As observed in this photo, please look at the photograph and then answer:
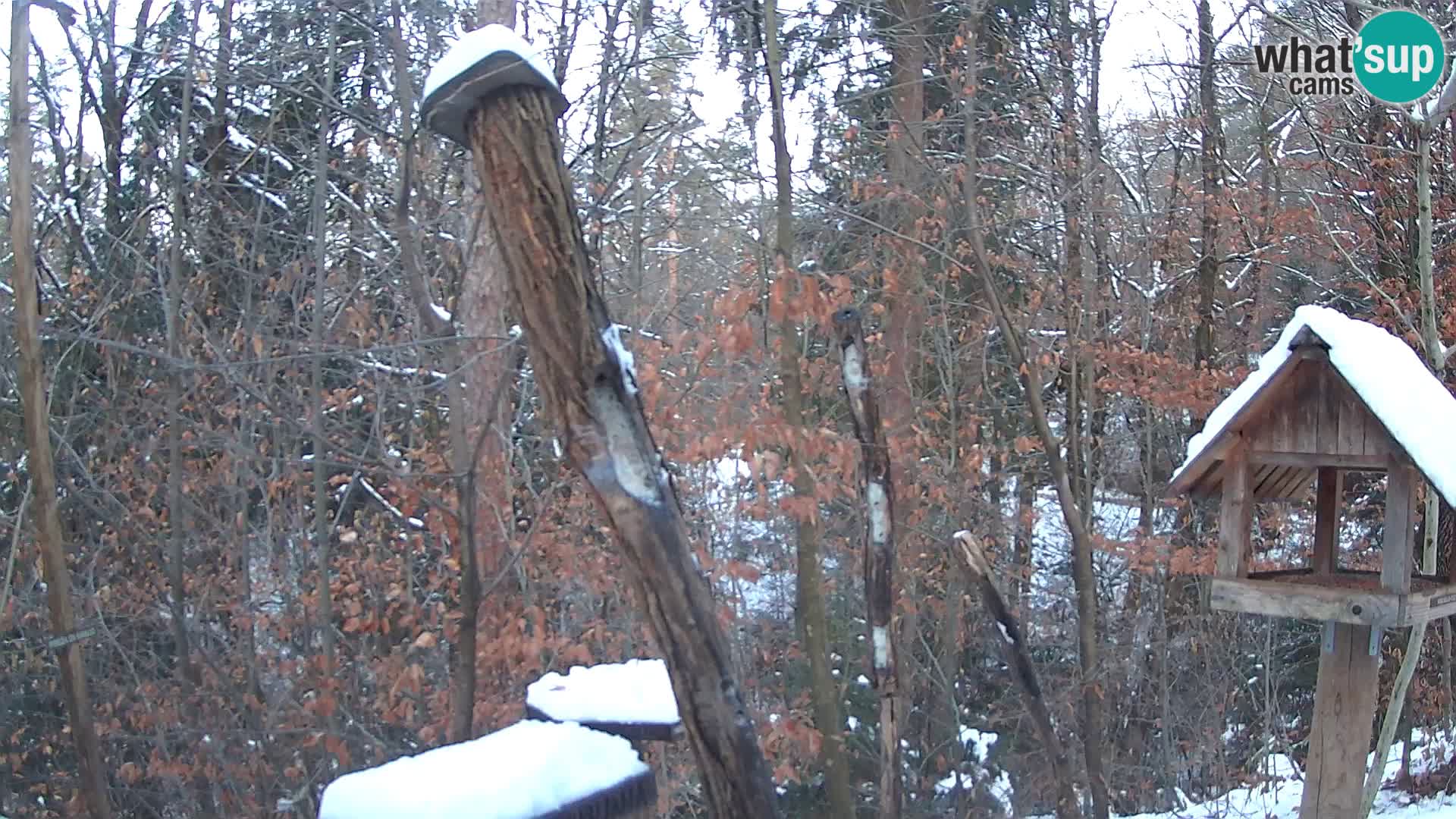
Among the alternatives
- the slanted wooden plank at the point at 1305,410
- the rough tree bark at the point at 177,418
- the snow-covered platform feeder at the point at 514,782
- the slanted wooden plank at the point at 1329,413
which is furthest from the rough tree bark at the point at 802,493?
the snow-covered platform feeder at the point at 514,782

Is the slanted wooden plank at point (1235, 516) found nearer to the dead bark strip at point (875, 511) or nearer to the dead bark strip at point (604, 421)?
the dead bark strip at point (875, 511)

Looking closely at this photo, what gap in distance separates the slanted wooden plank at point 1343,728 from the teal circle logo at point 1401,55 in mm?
3928

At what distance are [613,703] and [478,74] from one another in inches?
58.8

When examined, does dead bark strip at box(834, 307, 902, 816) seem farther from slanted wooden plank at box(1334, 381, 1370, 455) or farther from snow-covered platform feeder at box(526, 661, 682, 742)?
snow-covered platform feeder at box(526, 661, 682, 742)

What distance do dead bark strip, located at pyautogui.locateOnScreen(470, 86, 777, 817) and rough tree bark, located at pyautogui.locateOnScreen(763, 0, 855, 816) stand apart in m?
4.22

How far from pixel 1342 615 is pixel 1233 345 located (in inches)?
329

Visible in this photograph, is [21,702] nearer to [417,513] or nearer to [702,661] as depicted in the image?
[417,513]

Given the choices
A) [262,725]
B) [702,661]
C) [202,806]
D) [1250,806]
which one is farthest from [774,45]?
[202,806]

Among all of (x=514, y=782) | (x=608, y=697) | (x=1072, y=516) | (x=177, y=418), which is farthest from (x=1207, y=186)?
(x=514, y=782)

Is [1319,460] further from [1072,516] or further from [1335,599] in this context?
[1072,516]

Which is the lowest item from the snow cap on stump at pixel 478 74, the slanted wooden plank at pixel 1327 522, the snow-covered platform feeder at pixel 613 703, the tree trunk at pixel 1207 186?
the snow-covered platform feeder at pixel 613 703

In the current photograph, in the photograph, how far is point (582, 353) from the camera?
2.59m

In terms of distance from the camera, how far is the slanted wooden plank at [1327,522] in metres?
3.93

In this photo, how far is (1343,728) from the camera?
12.4 ft
